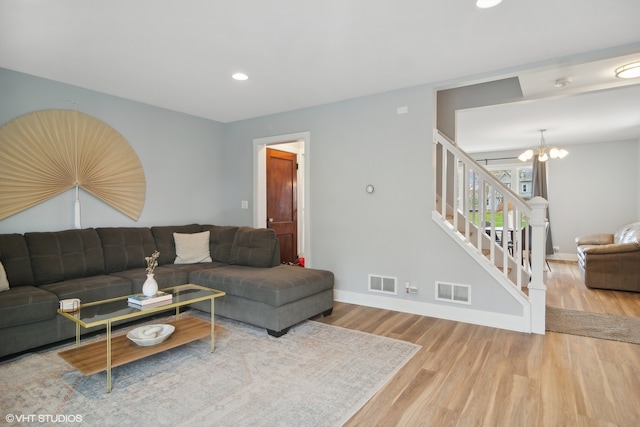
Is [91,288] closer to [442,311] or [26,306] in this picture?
[26,306]

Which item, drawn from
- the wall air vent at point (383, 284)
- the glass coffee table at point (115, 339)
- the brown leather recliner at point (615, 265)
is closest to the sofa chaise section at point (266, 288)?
the glass coffee table at point (115, 339)

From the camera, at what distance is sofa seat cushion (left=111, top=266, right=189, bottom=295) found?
338 cm

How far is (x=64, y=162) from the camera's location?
369 centimetres

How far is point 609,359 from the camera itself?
2705mm

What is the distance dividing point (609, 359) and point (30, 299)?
4495mm

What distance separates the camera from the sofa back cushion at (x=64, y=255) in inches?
126

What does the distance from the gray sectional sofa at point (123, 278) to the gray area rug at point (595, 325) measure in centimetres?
232

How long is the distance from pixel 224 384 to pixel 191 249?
7.58 feet

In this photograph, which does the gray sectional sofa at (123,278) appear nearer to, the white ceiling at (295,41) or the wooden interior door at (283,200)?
the wooden interior door at (283,200)

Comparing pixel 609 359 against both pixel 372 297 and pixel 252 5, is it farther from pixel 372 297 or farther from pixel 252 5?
pixel 252 5

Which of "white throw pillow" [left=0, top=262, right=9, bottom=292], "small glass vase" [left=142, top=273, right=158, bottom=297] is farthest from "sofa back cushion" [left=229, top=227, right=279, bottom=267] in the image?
"white throw pillow" [left=0, top=262, right=9, bottom=292]

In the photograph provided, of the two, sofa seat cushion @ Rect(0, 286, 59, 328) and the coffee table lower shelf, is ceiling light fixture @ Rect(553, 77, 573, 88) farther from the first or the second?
sofa seat cushion @ Rect(0, 286, 59, 328)

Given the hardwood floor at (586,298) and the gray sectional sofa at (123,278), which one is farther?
the hardwood floor at (586,298)

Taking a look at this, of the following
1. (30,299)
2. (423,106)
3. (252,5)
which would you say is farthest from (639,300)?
(30,299)
